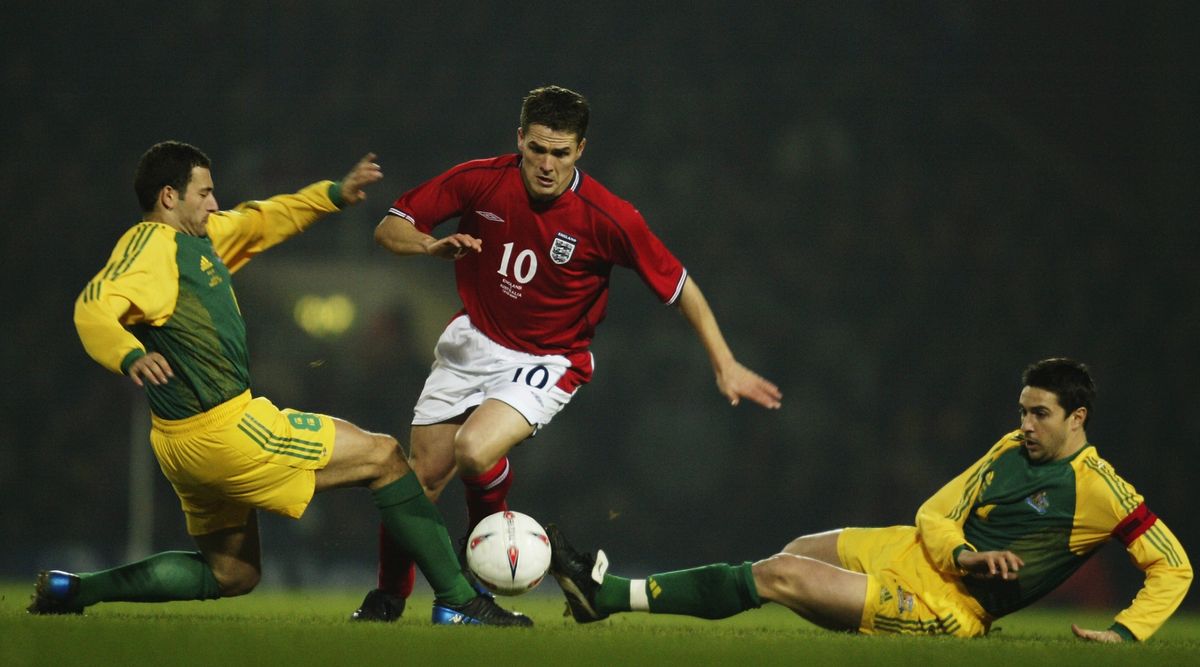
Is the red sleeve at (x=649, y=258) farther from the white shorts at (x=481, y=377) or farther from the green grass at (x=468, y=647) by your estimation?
the green grass at (x=468, y=647)

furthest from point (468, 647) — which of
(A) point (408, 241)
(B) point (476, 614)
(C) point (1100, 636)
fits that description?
(C) point (1100, 636)

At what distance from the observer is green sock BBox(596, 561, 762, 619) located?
4.49 m

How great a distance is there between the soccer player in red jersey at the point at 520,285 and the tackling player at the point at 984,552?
59 centimetres

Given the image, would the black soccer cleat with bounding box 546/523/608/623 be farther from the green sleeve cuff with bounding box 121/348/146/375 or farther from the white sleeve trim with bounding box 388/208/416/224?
the green sleeve cuff with bounding box 121/348/146/375

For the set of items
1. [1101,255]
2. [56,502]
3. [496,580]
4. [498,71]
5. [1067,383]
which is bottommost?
[56,502]

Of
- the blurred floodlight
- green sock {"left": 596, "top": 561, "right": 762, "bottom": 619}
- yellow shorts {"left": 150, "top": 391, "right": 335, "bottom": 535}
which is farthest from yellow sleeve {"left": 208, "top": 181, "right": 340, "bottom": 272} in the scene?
the blurred floodlight

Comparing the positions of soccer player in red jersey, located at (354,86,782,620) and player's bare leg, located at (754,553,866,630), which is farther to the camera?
soccer player in red jersey, located at (354,86,782,620)

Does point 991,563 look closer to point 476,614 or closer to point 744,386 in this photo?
point 744,386

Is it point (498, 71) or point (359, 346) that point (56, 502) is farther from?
point (498, 71)

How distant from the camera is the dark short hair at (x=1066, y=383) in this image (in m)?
4.41

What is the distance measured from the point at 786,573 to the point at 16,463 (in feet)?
23.0

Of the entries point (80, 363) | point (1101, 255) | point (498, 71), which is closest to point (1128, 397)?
point (1101, 255)

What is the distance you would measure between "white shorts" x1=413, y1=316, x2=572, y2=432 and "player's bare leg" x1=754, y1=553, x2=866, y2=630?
3.34ft

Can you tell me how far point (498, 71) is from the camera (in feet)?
32.8
